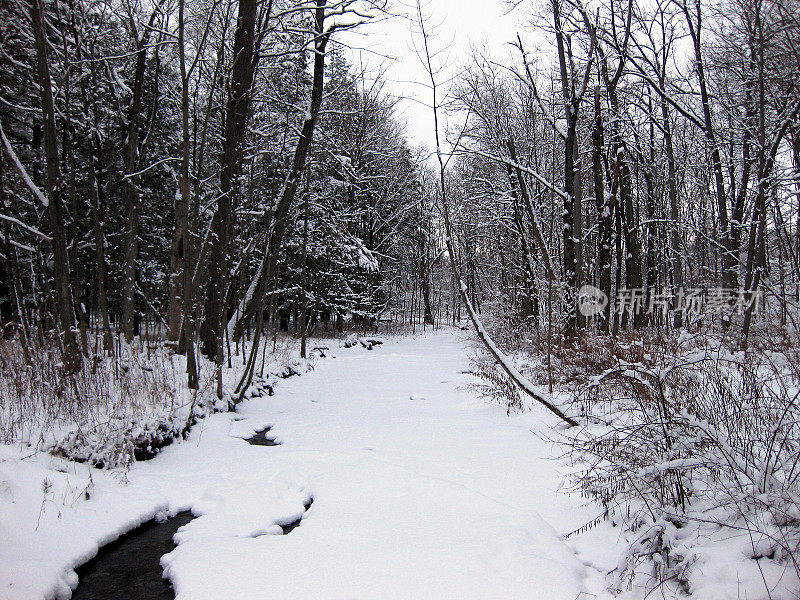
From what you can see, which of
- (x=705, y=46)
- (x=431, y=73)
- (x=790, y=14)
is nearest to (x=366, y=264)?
(x=705, y=46)

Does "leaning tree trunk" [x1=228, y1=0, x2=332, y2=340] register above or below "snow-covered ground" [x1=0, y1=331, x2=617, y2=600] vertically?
above

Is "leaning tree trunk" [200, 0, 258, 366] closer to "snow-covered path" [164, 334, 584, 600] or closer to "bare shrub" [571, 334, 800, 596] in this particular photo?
"snow-covered path" [164, 334, 584, 600]

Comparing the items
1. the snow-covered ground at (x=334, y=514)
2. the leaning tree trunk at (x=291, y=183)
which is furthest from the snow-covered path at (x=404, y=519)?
the leaning tree trunk at (x=291, y=183)

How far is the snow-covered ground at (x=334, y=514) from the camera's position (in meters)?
2.76

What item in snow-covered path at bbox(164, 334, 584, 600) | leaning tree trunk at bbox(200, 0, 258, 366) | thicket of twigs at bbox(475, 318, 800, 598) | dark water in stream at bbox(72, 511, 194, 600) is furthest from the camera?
leaning tree trunk at bbox(200, 0, 258, 366)

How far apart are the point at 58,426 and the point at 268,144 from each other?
354 inches

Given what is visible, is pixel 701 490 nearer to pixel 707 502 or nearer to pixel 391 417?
pixel 707 502

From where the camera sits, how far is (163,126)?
16797 millimetres
